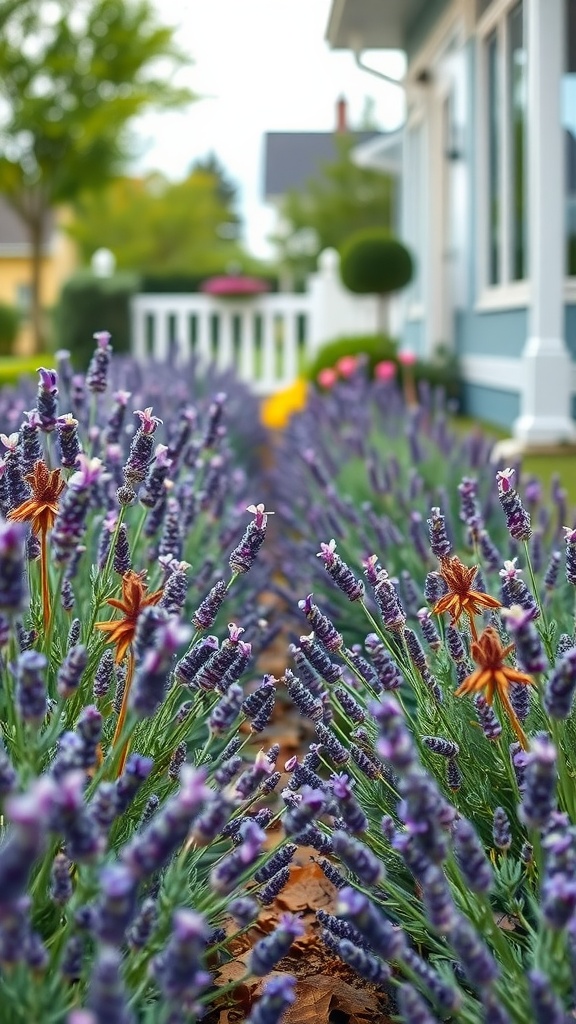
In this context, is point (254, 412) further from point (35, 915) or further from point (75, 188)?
point (75, 188)

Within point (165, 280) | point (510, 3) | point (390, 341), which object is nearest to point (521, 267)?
point (510, 3)

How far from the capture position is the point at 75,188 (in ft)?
80.9

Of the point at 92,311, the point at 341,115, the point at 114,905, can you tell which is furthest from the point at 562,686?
the point at 341,115

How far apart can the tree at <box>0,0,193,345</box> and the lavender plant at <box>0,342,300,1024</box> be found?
74.5ft

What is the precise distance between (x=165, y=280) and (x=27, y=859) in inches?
1095

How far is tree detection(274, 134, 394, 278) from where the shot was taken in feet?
128

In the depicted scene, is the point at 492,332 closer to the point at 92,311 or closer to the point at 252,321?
the point at 252,321

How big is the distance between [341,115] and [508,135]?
117 ft

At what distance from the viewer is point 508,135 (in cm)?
775

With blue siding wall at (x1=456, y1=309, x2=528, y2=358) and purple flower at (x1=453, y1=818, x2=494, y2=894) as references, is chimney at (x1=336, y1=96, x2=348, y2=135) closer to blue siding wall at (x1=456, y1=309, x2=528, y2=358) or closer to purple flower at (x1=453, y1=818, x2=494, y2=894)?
blue siding wall at (x1=456, y1=309, x2=528, y2=358)

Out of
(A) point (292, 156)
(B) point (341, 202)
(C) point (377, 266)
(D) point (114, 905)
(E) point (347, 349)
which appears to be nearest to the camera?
(D) point (114, 905)

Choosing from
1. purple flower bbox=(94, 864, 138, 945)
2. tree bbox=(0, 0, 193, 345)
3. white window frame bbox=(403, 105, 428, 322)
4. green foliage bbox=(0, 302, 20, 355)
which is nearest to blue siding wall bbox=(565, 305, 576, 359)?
white window frame bbox=(403, 105, 428, 322)

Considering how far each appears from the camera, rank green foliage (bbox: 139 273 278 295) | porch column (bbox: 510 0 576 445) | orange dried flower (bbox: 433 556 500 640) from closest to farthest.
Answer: orange dried flower (bbox: 433 556 500 640), porch column (bbox: 510 0 576 445), green foliage (bbox: 139 273 278 295)

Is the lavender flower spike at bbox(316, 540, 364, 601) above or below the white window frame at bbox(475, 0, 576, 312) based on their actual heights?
below
